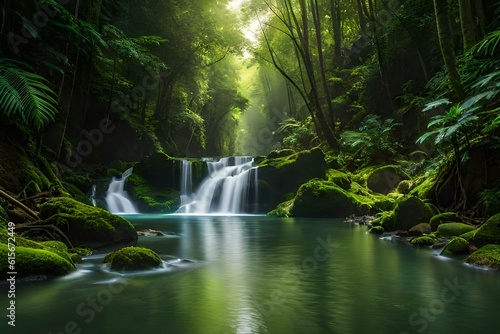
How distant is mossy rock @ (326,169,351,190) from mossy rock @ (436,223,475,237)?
28.9 feet

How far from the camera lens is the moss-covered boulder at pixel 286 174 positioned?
19.0 metres

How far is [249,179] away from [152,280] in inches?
606

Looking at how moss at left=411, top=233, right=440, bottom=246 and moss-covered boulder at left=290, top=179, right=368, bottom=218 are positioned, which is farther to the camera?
moss-covered boulder at left=290, top=179, right=368, bottom=218

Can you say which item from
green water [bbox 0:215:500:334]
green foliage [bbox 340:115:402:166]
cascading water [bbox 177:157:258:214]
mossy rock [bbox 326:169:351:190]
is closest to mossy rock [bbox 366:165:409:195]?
mossy rock [bbox 326:169:351:190]

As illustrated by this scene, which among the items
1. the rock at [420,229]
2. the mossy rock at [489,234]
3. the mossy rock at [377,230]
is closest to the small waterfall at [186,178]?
the mossy rock at [377,230]

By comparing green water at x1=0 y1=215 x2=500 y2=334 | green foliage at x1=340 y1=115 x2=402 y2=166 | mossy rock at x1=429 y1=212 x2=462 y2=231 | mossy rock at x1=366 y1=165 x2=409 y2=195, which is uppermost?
green foliage at x1=340 y1=115 x2=402 y2=166

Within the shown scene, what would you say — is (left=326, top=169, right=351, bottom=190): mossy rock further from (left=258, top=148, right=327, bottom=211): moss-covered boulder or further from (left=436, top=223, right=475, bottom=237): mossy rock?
(left=436, top=223, right=475, bottom=237): mossy rock

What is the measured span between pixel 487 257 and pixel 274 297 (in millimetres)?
3604

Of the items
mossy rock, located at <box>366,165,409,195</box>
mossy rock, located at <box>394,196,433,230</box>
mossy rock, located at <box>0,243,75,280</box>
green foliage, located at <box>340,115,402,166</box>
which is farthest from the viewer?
green foliage, located at <box>340,115,402,166</box>

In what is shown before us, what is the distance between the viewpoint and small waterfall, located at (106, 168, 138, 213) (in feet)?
66.5

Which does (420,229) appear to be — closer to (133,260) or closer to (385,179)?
(133,260)

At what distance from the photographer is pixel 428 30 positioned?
730 inches

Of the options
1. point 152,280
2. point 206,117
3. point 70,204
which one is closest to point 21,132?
point 70,204

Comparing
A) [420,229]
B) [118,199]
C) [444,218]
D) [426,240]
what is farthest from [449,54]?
[118,199]
